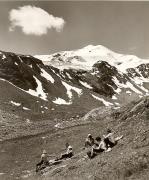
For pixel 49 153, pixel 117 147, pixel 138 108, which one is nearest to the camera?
pixel 117 147

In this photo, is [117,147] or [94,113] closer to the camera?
[117,147]

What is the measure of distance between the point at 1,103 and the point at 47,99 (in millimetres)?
25719

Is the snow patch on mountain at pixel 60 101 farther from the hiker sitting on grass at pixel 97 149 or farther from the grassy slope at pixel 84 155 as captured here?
the hiker sitting on grass at pixel 97 149

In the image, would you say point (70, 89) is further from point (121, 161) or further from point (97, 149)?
point (121, 161)

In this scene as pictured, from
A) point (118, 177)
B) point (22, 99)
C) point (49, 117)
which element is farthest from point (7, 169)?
point (22, 99)

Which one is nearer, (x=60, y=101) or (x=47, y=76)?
(x=60, y=101)

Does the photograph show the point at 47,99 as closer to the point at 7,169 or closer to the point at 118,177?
the point at 7,169

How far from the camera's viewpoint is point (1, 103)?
10775cm

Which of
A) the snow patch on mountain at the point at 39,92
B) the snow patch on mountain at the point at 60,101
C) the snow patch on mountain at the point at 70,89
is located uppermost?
the snow patch on mountain at the point at 70,89

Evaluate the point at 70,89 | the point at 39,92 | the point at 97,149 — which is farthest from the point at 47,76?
the point at 97,149

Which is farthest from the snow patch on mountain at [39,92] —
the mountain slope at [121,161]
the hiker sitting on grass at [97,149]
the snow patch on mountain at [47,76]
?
the hiker sitting on grass at [97,149]

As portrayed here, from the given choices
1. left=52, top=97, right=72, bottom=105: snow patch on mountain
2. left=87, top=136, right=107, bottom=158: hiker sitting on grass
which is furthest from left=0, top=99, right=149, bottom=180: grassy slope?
left=52, top=97, right=72, bottom=105: snow patch on mountain

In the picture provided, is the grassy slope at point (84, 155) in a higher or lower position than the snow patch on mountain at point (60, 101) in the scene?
lower

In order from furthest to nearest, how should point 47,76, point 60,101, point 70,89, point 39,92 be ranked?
point 47,76 → point 70,89 → point 60,101 → point 39,92
